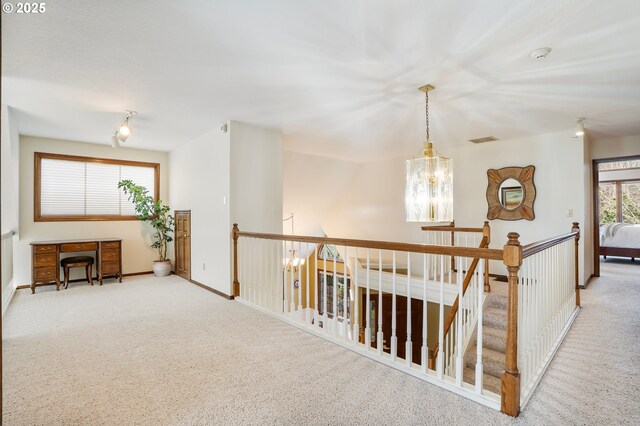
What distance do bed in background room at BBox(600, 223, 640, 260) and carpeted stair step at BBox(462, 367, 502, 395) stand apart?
5.82m

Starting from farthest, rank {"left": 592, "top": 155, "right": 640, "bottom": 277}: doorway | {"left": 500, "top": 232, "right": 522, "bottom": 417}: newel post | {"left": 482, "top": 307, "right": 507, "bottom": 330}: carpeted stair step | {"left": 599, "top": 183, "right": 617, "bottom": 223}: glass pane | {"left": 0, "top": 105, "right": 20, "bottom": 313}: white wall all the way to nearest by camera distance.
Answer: {"left": 599, "top": 183, "right": 617, "bottom": 223}: glass pane < {"left": 592, "top": 155, "right": 640, "bottom": 277}: doorway < {"left": 482, "top": 307, "right": 507, "bottom": 330}: carpeted stair step < {"left": 0, "top": 105, "right": 20, "bottom": 313}: white wall < {"left": 500, "top": 232, "right": 522, "bottom": 417}: newel post

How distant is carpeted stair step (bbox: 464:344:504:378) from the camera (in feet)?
12.4

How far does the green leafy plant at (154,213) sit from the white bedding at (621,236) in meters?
9.08

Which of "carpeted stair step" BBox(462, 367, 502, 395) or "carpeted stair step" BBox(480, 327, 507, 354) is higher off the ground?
"carpeted stair step" BBox(480, 327, 507, 354)

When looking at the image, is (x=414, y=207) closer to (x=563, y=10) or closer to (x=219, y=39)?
(x=563, y=10)

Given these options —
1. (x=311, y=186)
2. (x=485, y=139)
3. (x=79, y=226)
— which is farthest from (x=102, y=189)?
(x=485, y=139)

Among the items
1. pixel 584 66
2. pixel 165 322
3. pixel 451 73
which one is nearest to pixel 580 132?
pixel 584 66

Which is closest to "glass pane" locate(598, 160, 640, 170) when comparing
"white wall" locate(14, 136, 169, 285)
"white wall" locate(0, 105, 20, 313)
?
"white wall" locate(14, 136, 169, 285)

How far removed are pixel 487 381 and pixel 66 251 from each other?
19.2 feet

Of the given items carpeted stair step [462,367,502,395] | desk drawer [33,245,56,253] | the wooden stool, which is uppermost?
desk drawer [33,245,56,253]

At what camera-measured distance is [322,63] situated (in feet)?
9.73

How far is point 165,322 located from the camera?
369 centimetres

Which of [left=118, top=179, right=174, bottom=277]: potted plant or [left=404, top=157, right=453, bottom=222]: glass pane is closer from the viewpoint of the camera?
[left=404, top=157, right=453, bottom=222]: glass pane

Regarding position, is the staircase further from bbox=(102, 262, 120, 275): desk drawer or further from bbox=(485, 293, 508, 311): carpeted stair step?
bbox=(102, 262, 120, 275): desk drawer
